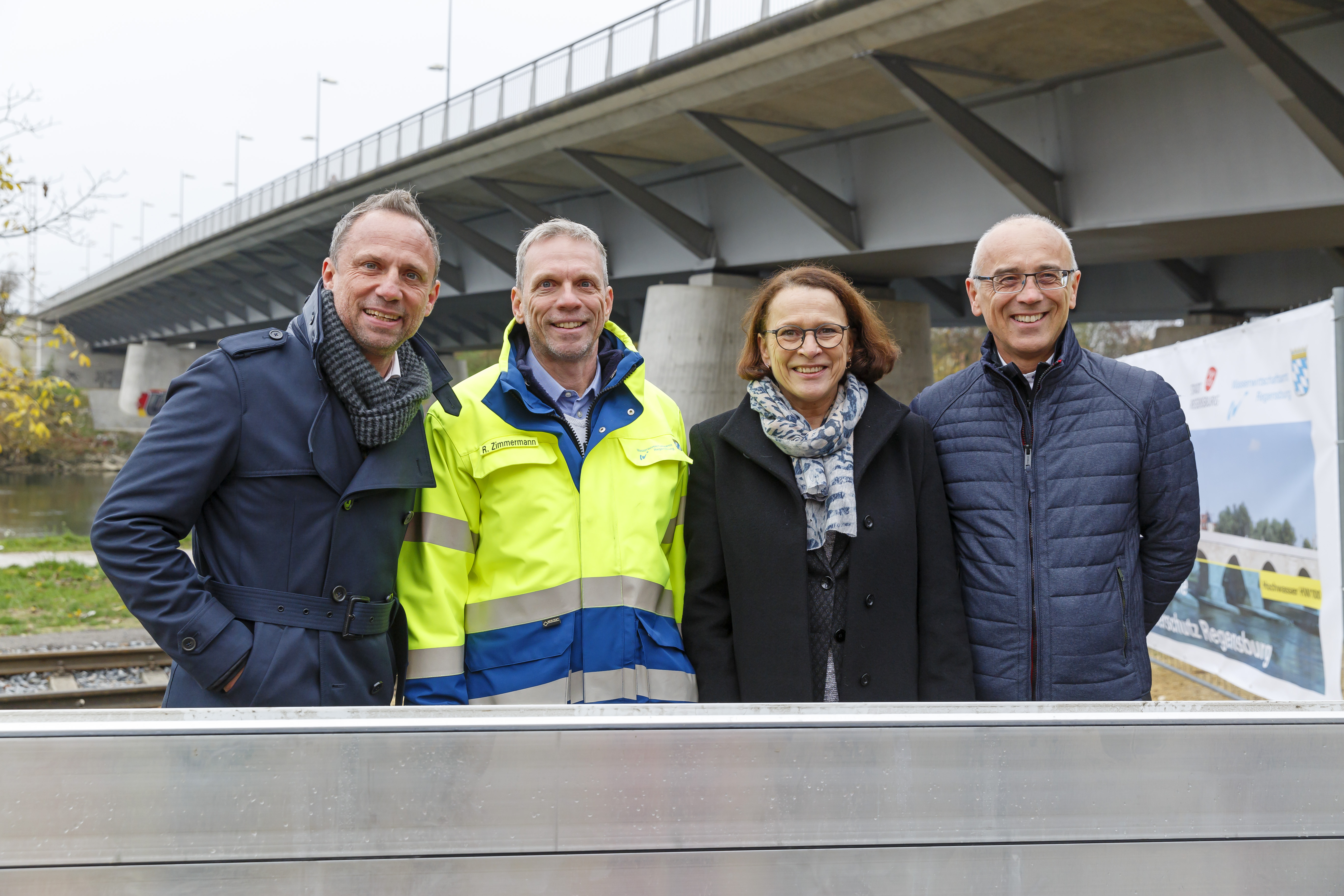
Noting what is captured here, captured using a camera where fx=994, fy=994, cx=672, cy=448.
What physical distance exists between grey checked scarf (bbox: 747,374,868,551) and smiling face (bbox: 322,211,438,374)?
0.93 metres

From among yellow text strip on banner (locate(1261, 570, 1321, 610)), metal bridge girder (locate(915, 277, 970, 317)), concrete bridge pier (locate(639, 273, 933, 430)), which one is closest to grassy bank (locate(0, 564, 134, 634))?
yellow text strip on banner (locate(1261, 570, 1321, 610))

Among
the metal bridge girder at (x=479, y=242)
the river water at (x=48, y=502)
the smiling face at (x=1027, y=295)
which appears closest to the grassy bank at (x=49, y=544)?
the river water at (x=48, y=502)

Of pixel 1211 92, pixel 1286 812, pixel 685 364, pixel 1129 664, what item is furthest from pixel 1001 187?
pixel 1286 812

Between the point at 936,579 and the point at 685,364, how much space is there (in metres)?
16.0

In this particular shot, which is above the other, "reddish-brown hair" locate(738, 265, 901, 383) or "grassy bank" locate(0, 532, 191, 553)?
"reddish-brown hair" locate(738, 265, 901, 383)

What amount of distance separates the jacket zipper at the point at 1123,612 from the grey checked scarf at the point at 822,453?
70cm

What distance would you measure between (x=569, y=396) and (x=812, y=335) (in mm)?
703

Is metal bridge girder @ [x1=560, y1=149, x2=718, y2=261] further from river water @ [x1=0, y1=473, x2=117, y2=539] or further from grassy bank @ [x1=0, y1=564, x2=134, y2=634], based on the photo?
grassy bank @ [x1=0, y1=564, x2=134, y2=634]

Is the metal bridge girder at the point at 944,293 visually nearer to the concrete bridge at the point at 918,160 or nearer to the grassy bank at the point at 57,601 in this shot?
the concrete bridge at the point at 918,160

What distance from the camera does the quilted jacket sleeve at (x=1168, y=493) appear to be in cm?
263

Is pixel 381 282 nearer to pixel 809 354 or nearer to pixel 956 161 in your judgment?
pixel 809 354

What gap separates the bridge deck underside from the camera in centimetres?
1036

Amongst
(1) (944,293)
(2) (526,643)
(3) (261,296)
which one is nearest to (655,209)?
(1) (944,293)

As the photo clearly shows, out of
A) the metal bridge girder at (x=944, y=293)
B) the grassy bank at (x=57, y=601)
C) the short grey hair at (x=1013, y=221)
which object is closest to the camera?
the short grey hair at (x=1013, y=221)
